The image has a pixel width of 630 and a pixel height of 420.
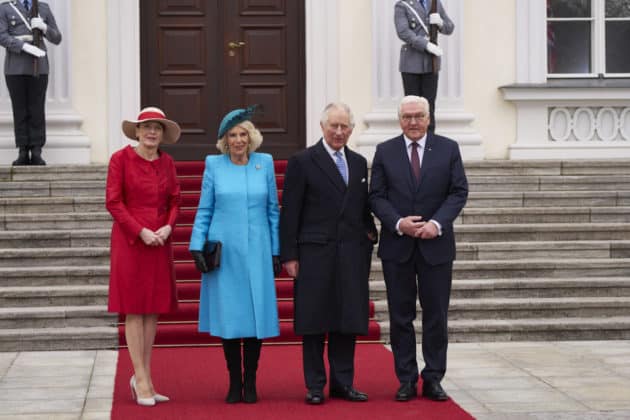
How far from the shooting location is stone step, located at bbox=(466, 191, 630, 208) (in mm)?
11758

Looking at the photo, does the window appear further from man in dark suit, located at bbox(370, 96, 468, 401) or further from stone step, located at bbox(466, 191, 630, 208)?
man in dark suit, located at bbox(370, 96, 468, 401)

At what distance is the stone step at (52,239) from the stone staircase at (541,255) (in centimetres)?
226

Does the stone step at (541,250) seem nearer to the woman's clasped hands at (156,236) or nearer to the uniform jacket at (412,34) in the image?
the uniform jacket at (412,34)

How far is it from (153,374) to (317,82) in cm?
556

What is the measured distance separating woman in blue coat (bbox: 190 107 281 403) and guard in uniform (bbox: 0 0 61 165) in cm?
501

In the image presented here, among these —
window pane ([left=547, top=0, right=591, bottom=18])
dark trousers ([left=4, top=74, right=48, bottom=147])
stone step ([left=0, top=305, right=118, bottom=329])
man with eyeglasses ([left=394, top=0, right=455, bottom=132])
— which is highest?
window pane ([left=547, top=0, right=591, bottom=18])

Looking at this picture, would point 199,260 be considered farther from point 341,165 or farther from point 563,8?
point 563,8

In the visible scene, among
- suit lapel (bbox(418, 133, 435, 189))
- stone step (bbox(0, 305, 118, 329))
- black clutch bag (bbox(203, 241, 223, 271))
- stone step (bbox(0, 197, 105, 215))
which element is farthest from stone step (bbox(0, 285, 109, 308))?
suit lapel (bbox(418, 133, 435, 189))

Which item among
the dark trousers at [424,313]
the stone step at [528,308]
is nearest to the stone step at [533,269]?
the stone step at [528,308]

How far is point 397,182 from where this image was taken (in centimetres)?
758

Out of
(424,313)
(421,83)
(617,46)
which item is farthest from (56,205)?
(617,46)

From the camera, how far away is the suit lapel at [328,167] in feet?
24.9

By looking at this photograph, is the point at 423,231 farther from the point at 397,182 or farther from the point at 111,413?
the point at 111,413

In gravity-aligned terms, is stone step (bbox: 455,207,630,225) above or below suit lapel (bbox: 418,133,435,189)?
below
